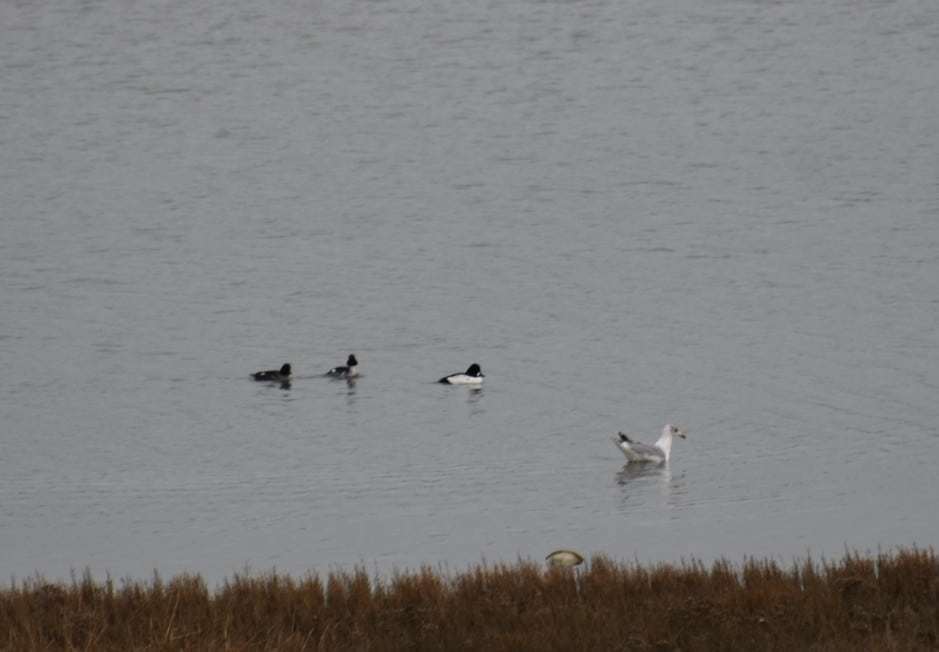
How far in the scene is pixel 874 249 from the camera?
3803cm

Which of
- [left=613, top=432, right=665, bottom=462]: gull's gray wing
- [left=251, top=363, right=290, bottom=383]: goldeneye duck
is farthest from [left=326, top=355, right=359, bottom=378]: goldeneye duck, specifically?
[left=613, top=432, right=665, bottom=462]: gull's gray wing

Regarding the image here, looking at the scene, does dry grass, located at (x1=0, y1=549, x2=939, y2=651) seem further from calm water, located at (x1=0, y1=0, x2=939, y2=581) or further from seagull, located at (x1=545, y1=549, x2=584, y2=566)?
calm water, located at (x1=0, y1=0, x2=939, y2=581)

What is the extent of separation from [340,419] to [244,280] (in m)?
11.4

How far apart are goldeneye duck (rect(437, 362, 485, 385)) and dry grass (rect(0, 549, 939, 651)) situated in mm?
13165

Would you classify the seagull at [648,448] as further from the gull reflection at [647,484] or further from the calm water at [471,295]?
the calm water at [471,295]

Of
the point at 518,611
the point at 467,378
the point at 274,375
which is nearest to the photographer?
the point at 518,611

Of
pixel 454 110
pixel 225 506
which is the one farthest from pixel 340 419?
pixel 454 110

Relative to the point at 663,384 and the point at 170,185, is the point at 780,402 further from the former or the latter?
the point at 170,185

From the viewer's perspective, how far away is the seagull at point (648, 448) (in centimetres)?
2325

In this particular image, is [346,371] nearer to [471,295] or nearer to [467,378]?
[467,378]

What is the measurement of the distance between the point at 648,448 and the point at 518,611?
9392mm

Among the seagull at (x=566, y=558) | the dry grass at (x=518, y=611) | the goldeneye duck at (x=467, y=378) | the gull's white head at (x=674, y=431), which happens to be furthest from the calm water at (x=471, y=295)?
the dry grass at (x=518, y=611)

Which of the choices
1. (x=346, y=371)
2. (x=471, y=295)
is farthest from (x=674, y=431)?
(x=471, y=295)

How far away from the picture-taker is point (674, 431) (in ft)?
80.8
